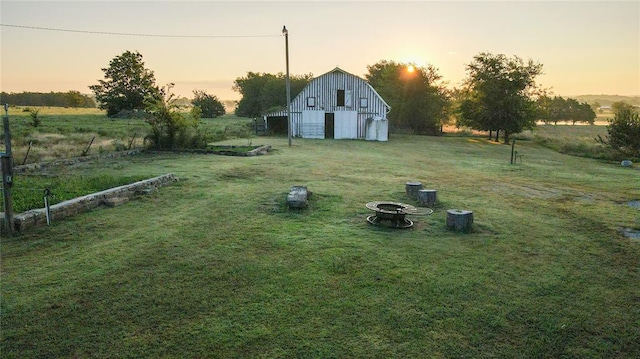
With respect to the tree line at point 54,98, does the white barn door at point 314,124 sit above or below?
below

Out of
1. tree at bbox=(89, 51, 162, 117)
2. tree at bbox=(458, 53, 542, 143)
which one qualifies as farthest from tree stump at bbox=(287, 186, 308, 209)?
tree at bbox=(89, 51, 162, 117)

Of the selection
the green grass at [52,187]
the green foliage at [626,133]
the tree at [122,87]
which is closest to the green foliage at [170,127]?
the green grass at [52,187]

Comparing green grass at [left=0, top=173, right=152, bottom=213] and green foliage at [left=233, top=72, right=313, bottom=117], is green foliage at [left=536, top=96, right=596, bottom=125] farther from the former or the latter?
green grass at [left=0, top=173, right=152, bottom=213]

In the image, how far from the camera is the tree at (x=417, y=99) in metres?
52.2

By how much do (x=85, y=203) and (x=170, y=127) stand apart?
1434 cm

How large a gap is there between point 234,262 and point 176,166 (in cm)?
1144

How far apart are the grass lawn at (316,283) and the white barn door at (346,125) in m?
26.8

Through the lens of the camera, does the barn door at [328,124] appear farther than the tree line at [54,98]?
No

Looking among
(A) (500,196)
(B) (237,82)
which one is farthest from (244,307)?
(B) (237,82)

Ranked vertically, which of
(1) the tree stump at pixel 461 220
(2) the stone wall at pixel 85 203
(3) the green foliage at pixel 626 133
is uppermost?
(3) the green foliage at pixel 626 133

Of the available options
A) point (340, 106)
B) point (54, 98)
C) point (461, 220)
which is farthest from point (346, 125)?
point (54, 98)

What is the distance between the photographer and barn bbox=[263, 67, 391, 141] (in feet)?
121

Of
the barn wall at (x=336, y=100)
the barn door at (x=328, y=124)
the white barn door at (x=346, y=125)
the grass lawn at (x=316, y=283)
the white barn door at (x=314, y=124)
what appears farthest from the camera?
the barn door at (x=328, y=124)

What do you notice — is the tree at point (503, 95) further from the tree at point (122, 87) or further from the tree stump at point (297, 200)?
the tree at point (122, 87)
